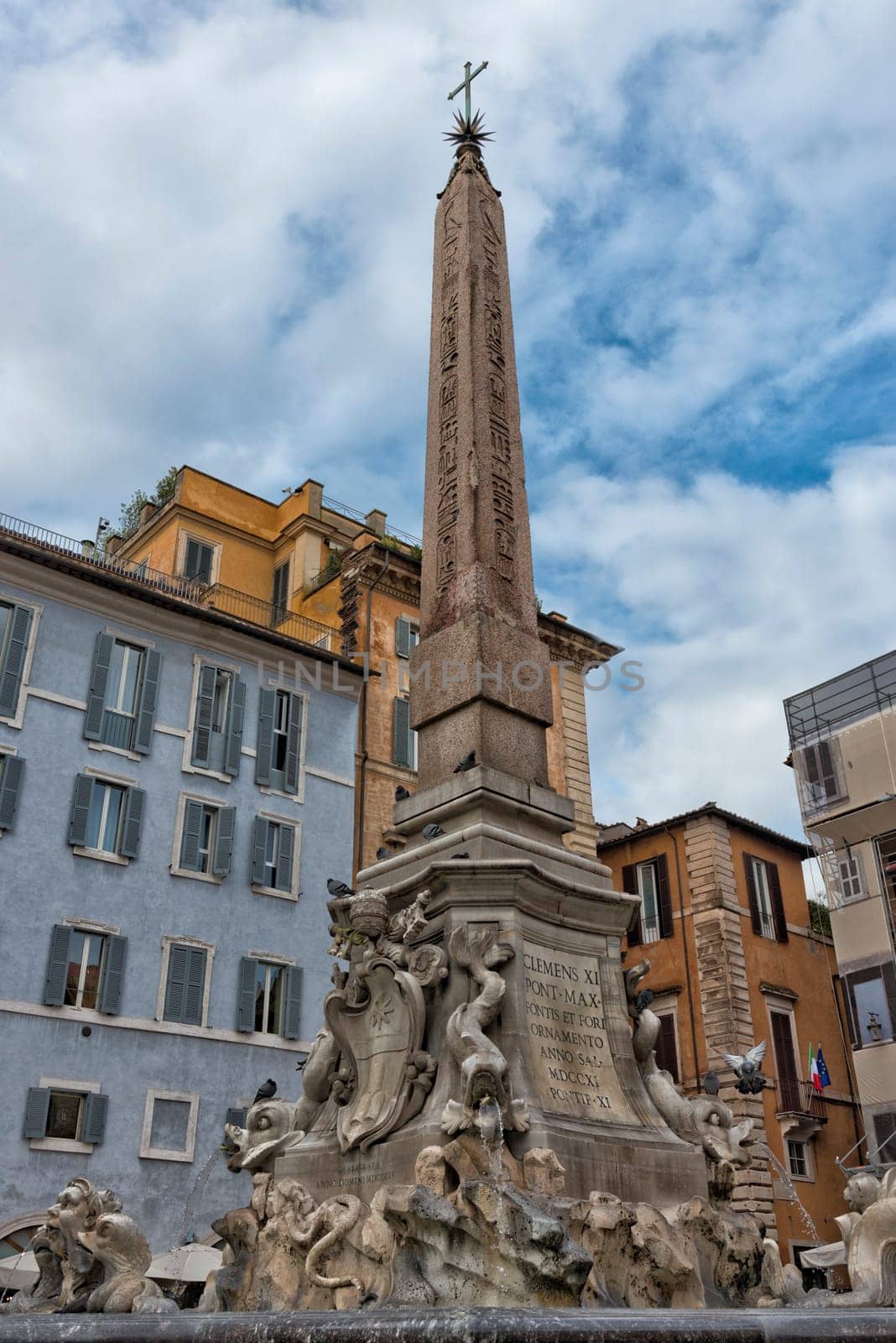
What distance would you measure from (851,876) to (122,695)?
13.2 metres

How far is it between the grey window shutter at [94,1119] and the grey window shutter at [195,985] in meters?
1.65

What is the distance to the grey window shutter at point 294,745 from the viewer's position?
20.0 meters

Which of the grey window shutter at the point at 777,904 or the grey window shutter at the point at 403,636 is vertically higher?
the grey window shutter at the point at 403,636

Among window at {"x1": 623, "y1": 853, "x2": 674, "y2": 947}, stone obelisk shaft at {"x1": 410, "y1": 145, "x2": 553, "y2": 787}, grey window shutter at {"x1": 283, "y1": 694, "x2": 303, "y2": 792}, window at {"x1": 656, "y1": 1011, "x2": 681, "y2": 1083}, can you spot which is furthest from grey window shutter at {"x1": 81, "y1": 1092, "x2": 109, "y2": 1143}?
window at {"x1": 623, "y1": 853, "x2": 674, "y2": 947}

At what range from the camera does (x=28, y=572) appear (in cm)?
1808

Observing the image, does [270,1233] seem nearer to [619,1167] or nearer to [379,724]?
[619,1167]

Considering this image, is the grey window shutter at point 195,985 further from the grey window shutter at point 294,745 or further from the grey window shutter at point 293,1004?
the grey window shutter at point 294,745

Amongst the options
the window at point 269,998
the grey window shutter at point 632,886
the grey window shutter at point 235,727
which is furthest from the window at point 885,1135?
the grey window shutter at point 235,727

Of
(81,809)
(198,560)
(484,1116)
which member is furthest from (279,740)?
(484,1116)

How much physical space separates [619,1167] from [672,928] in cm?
1871

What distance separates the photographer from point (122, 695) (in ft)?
61.3

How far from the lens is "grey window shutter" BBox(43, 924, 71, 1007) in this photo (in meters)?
16.0

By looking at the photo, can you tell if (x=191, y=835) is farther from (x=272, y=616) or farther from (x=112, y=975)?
(x=272, y=616)

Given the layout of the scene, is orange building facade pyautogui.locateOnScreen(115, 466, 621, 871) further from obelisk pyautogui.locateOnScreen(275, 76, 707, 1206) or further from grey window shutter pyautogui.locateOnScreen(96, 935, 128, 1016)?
obelisk pyautogui.locateOnScreen(275, 76, 707, 1206)
